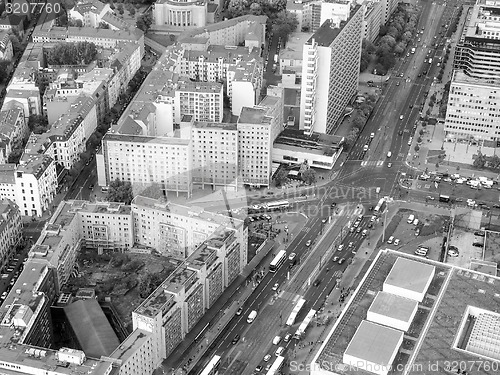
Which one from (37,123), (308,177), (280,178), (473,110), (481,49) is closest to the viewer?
(308,177)

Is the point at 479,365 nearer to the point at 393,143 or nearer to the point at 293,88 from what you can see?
the point at 393,143

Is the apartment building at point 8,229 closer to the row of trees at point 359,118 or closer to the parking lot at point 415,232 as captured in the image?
the parking lot at point 415,232

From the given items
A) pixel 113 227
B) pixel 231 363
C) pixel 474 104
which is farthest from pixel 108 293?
pixel 474 104

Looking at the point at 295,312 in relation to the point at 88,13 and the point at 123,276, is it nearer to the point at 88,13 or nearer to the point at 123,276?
the point at 123,276

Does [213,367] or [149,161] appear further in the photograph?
[149,161]

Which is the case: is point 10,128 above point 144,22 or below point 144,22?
below

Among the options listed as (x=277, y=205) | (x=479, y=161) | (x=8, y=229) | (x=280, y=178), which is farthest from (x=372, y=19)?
(x=8, y=229)
